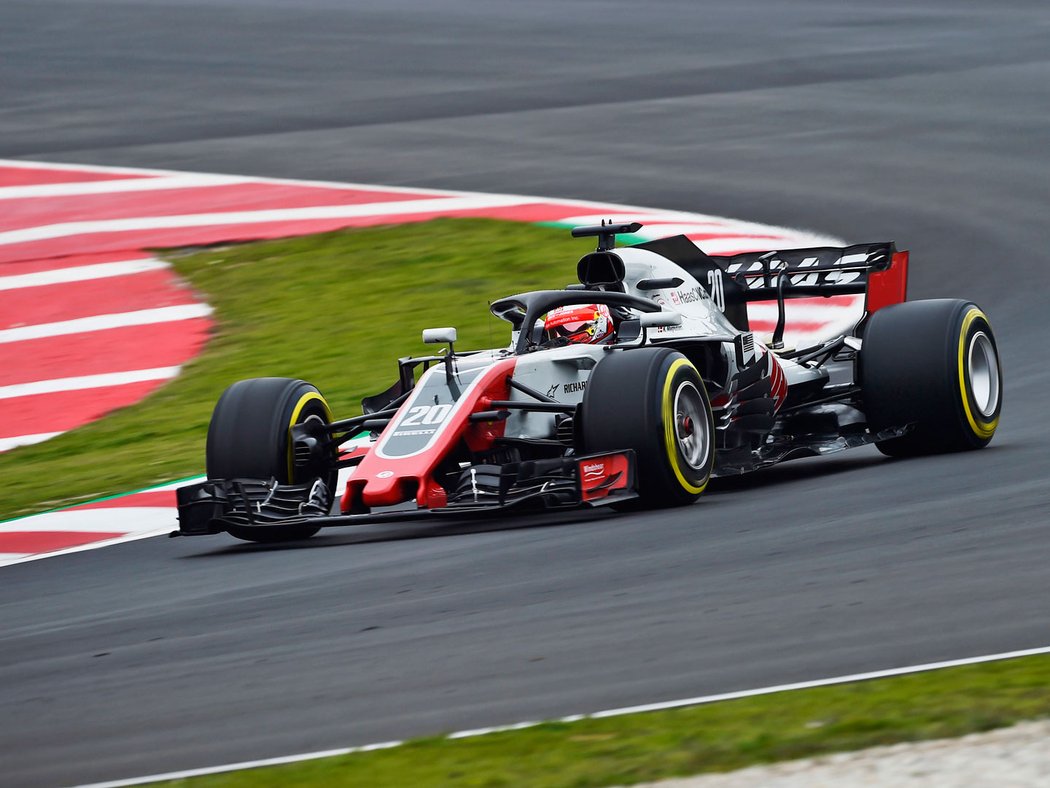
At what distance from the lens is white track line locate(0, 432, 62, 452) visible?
490 inches

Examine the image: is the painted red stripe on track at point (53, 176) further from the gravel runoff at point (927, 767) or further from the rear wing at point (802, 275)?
the gravel runoff at point (927, 767)

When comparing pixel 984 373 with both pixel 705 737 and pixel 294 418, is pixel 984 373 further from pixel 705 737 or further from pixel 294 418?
pixel 705 737

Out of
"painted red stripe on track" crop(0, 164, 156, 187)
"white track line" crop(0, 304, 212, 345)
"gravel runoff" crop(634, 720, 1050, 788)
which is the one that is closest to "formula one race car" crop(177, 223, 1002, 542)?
"gravel runoff" crop(634, 720, 1050, 788)

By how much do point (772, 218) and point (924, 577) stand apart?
1096 centimetres

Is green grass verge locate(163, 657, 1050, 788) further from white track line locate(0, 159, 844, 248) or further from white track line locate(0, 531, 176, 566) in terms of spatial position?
white track line locate(0, 159, 844, 248)

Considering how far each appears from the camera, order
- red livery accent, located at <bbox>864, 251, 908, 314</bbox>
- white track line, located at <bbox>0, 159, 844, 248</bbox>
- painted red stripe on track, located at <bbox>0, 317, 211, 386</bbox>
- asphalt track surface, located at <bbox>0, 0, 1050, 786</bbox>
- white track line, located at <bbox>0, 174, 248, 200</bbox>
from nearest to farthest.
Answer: asphalt track surface, located at <bbox>0, 0, 1050, 786</bbox> < red livery accent, located at <bbox>864, 251, 908, 314</bbox> < painted red stripe on track, located at <bbox>0, 317, 211, 386</bbox> < white track line, located at <bbox>0, 159, 844, 248</bbox> < white track line, located at <bbox>0, 174, 248, 200</bbox>

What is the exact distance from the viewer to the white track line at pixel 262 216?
1800cm

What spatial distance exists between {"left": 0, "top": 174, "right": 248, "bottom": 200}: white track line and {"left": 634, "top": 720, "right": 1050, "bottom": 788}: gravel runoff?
16.0 m

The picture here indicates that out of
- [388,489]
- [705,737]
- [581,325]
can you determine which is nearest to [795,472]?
[581,325]

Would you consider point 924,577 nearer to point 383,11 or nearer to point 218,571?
point 218,571

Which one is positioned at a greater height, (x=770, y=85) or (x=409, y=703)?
(x=770, y=85)

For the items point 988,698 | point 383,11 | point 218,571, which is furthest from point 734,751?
point 383,11

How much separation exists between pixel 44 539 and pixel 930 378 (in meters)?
4.86

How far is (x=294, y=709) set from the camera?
568 cm
